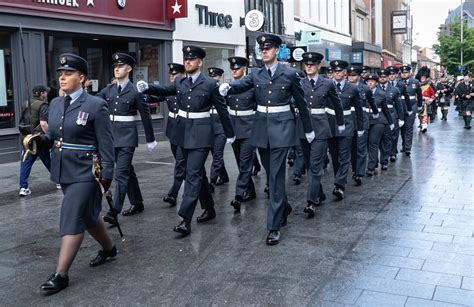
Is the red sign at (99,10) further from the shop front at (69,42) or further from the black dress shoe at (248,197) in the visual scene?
the black dress shoe at (248,197)

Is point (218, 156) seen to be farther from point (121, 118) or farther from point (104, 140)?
point (104, 140)

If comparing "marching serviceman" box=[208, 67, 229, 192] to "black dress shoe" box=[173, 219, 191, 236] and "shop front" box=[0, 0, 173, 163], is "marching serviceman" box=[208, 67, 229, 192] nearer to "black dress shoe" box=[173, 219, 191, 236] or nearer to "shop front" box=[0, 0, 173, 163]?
"black dress shoe" box=[173, 219, 191, 236]

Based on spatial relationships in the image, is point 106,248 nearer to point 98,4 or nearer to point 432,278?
point 432,278

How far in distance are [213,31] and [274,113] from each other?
1356cm

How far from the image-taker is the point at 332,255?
535 centimetres

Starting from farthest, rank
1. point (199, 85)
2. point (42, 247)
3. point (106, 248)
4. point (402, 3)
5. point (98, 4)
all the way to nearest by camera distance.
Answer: point (402, 3) → point (98, 4) → point (199, 85) → point (42, 247) → point (106, 248)

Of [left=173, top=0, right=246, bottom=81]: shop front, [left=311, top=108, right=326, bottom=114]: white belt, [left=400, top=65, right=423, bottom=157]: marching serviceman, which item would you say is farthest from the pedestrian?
[left=173, top=0, right=246, bottom=81]: shop front

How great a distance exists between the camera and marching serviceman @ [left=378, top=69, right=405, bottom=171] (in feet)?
36.0

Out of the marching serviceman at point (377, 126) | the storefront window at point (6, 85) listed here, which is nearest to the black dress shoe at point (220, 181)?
the marching serviceman at point (377, 126)

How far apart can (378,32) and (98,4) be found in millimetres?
37865

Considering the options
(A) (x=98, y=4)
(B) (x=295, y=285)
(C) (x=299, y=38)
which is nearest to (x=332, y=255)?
(B) (x=295, y=285)

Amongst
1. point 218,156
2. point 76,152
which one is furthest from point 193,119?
point 218,156

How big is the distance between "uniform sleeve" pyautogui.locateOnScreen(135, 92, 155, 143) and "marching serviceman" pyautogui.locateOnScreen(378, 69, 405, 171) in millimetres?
5453

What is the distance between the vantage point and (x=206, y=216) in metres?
6.77
